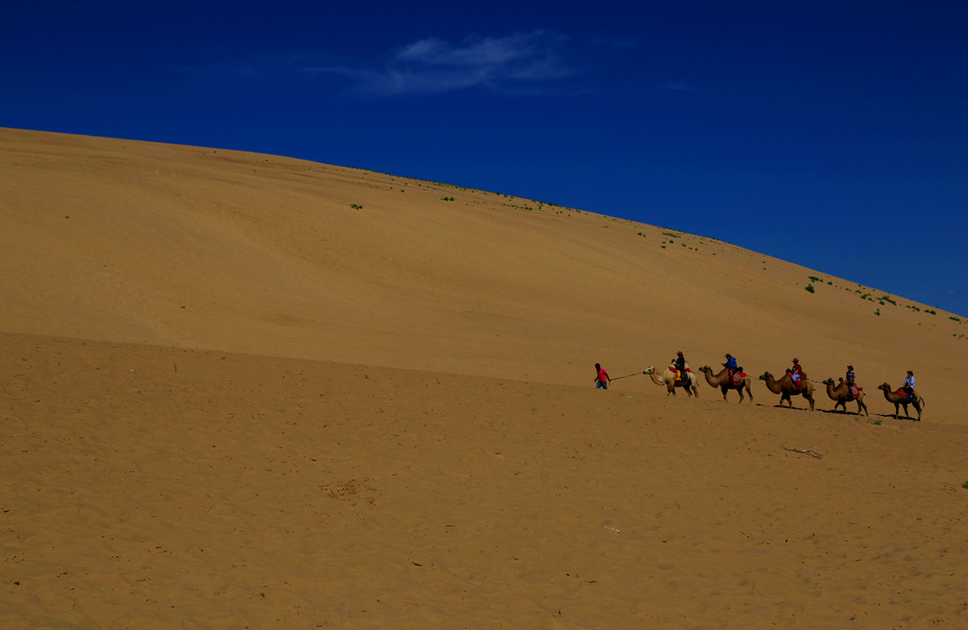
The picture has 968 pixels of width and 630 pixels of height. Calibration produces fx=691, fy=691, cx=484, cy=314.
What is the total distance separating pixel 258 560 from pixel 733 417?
567 inches

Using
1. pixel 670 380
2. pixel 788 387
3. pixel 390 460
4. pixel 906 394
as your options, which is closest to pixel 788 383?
pixel 788 387

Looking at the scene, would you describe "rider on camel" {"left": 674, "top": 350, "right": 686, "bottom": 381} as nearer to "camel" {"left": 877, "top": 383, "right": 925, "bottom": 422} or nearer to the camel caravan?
the camel caravan

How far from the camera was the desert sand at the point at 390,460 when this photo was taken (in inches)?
313

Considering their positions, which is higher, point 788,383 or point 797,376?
point 797,376

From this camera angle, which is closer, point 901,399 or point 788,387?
point 788,387

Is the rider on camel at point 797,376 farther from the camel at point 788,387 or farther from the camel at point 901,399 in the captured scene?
the camel at point 901,399

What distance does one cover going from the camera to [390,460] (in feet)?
41.3

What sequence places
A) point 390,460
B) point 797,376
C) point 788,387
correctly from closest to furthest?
1. point 390,460
2. point 797,376
3. point 788,387

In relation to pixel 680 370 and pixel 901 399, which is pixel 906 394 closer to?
pixel 901 399

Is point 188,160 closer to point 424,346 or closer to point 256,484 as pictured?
point 424,346

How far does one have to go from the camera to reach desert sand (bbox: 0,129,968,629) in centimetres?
795

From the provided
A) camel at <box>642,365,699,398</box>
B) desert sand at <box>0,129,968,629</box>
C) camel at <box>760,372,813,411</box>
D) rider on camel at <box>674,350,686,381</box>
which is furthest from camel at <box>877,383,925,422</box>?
rider on camel at <box>674,350,686,381</box>

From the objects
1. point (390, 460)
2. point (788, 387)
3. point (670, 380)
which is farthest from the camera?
point (670, 380)

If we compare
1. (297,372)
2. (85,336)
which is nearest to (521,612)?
(297,372)
